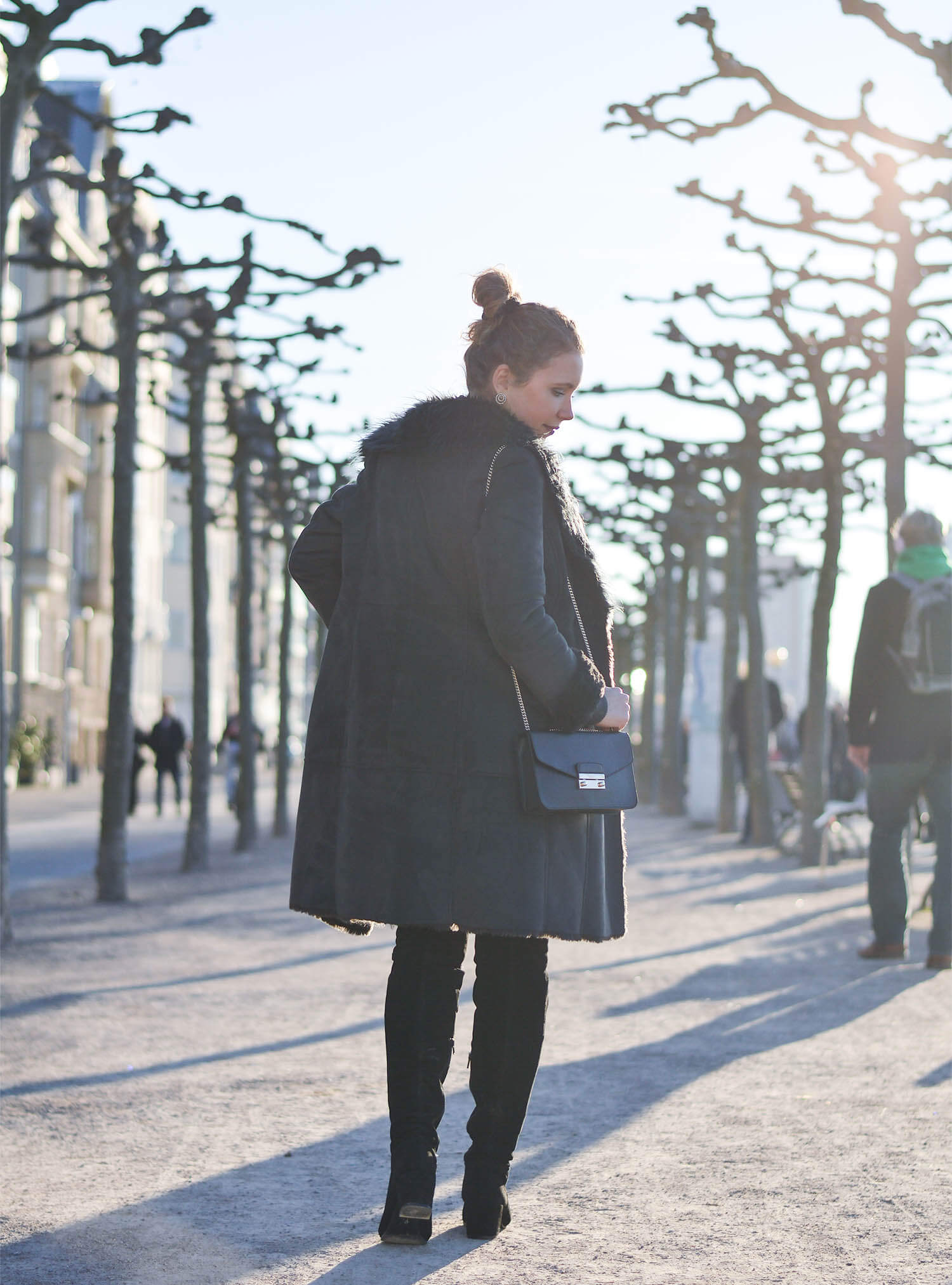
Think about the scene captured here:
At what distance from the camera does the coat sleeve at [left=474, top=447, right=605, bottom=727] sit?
14.4ft

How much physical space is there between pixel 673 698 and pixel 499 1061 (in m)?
28.6

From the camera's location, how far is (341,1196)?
501 centimetres

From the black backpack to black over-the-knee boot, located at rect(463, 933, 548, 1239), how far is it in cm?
554

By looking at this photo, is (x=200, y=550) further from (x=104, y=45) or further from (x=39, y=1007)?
(x=39, y=1007)

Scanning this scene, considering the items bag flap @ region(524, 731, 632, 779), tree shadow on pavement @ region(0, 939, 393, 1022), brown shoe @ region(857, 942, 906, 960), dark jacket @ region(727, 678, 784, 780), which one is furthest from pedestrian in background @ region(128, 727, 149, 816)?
bag flap @ region(524, 731, 632, 779)

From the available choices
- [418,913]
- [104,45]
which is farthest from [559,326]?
[104,45]

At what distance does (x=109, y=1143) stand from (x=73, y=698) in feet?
189

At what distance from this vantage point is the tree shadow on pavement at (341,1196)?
4289 millimetres

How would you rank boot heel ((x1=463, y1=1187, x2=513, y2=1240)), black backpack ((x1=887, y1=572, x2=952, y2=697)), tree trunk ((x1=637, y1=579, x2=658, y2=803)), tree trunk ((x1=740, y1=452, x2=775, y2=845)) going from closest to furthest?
boot heel ((x1=463, y1=1187, x2=513, y2=1240)) → black backpack ((x1=887, y1=572, x2=952, y2=697)) → tree trunk ((x1=740, y1=452, x2=775, y2=845)) → tree trunk ((x1=637, y1=579, x2=658, y2=803))

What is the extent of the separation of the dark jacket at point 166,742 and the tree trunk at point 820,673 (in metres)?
13.9

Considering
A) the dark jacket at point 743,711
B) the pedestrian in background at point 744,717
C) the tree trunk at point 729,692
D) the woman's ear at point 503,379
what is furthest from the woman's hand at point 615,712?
the tree trunk at point 729,692

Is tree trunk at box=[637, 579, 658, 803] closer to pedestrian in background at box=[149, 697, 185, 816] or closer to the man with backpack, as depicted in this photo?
pedestrian in background at box=[149, 697, 185, 816]

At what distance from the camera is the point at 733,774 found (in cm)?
2661

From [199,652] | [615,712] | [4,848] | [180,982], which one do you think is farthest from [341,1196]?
[199,652]
